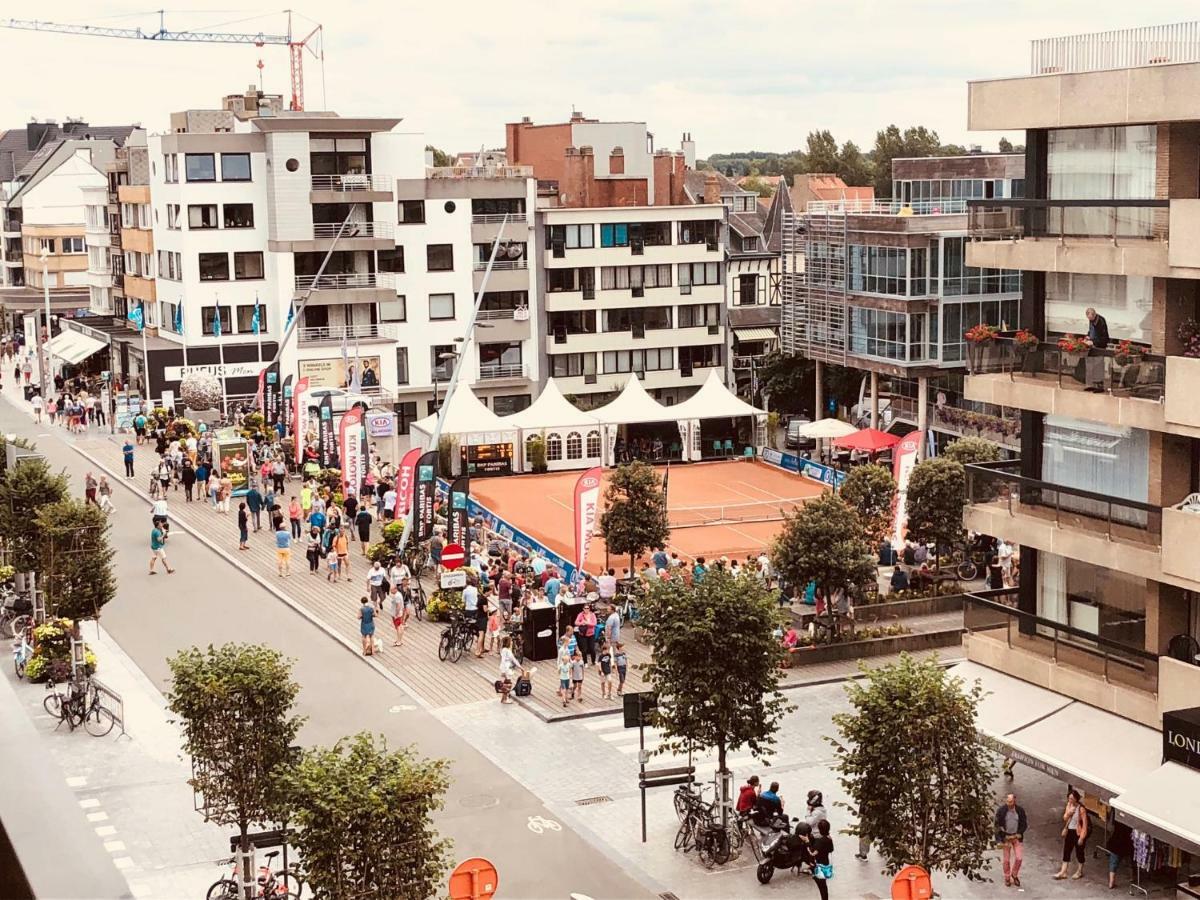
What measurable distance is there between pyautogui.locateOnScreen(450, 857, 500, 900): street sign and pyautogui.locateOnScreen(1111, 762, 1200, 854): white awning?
8.79 meters

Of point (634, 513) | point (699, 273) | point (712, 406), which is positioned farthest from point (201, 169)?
point (634, 513)

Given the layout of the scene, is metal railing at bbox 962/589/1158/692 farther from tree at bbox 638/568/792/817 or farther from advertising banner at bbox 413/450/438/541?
advertising banner at bbox 413/450/438/541

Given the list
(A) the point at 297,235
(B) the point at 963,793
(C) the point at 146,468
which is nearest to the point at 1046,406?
(B) the point at 963,793

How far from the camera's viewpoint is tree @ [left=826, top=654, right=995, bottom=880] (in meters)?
20.7

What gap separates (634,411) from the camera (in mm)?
60969

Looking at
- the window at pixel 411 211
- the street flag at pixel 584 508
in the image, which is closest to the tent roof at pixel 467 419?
the street flag at pixel 584 508

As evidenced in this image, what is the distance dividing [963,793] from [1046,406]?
692 cm

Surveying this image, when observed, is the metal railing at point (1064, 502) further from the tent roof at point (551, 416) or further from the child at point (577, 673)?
the tent roof at point (551, 416)

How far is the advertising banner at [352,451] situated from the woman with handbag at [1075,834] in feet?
98.9

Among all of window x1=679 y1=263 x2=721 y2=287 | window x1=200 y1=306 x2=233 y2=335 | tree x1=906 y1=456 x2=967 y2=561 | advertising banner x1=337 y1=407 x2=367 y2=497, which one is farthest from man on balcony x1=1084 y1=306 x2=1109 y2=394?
window x1=200 y1=306 x2=233 y2=335

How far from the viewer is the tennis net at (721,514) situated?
5438cm

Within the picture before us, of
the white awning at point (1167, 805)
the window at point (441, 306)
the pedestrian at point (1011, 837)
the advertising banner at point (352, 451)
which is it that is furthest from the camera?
the window at point (441, 306)

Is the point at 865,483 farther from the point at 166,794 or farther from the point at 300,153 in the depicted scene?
the point at 300,153

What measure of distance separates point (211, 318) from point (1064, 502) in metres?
58.6
